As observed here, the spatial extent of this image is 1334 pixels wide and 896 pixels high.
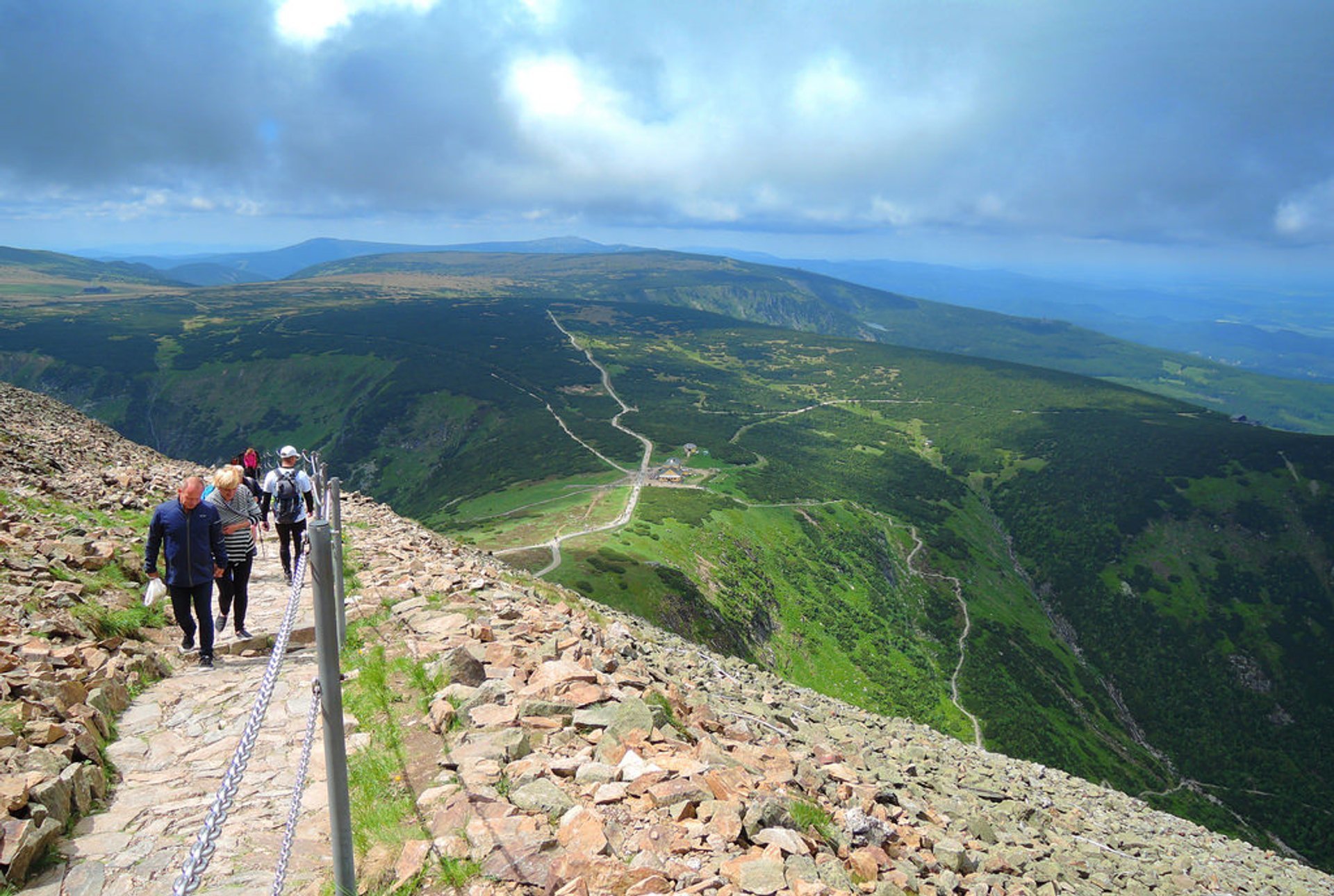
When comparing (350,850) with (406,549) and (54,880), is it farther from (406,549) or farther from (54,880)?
(406,549)

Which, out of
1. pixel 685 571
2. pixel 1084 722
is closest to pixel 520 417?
pixel 685 571

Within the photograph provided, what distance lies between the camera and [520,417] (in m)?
146

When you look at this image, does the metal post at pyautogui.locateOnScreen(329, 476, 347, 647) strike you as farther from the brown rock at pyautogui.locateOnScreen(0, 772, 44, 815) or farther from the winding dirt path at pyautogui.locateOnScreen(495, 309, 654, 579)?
the winding dirt path at pyautogui.locateOnScreen(495, 309, 654, 579)

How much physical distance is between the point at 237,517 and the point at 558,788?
906 cm

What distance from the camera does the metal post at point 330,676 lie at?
4.56 meters

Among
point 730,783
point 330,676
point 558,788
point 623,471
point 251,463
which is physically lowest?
point 623,471

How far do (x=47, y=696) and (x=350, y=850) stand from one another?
5.96m

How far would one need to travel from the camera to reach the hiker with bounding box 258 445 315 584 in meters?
16.6

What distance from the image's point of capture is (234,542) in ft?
42.3

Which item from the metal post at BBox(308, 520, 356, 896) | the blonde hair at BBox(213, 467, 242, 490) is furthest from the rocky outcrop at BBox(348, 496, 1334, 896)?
the blonde hair at BBox(213, 467, 242, 490)

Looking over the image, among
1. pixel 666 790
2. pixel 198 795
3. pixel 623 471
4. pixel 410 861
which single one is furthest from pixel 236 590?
pixel 623 471

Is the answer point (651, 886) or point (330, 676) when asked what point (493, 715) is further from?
point (330, 676)

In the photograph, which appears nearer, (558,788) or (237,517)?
(558,788)

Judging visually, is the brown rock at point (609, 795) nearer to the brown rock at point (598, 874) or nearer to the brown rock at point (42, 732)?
the brown rock at point (598, 874)
